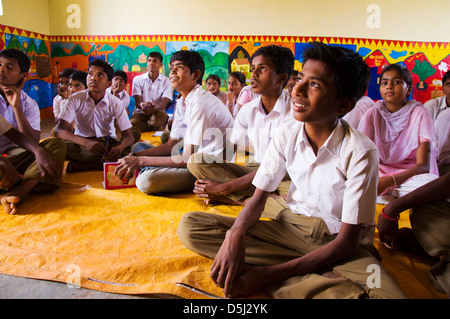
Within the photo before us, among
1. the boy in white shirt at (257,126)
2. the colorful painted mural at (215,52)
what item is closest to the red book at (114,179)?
the boy in white shirt at (257,126)

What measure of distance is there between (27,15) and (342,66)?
242 inches

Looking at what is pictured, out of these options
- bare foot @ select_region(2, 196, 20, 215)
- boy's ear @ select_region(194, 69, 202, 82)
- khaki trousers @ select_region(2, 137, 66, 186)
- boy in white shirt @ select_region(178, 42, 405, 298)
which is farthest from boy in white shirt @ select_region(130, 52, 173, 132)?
boy in white shirt @ select_region(178, 42, 405, 298)

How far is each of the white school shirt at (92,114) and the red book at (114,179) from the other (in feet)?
2.62

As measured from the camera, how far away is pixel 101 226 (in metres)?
1.84

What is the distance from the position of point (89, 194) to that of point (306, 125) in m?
1.63

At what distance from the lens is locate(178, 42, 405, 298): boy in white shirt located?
1.18m

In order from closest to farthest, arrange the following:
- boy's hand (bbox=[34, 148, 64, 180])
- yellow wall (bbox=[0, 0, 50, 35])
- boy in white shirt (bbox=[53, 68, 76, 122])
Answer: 1. boy's hand (bbox=[34, 148, 64, 180])
2. boy in white shirt (bbox=[53, 68, 76, 122])
3. yellow wall (bbox=[0, 0, 50, 35])

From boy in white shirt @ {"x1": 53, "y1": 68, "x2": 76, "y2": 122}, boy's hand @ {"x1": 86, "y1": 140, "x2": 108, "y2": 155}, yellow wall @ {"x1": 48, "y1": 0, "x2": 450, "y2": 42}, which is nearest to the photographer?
boy's hand @ {"x1": 86, "y1": 140, "x2": 108, "y2": 155}

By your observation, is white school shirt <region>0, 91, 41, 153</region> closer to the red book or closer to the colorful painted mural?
the red book

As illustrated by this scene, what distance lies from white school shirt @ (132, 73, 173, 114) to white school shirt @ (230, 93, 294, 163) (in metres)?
3.20
